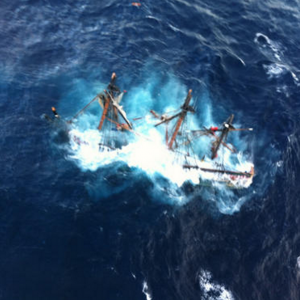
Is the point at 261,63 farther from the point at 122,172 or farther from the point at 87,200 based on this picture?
the point at 87,200

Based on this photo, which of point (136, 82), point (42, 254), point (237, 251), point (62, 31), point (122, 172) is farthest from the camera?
point (62, 31)

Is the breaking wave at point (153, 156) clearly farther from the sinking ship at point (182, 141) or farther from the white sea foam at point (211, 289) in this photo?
the white sea foam at point (211, 289)

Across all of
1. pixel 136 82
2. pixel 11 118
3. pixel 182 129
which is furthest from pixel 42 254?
pixel 136 82

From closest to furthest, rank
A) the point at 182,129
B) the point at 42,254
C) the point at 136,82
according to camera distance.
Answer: the point at 42,254 < the point at 182,129 < the point at 136,82

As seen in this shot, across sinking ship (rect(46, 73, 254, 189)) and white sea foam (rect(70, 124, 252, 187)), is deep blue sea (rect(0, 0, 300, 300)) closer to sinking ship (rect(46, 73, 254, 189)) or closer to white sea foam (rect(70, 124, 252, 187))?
white sea foam (rect(70, 124, 252, 187))

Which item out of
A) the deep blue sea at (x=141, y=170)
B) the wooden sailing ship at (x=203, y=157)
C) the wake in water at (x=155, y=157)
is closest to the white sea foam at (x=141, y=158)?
the wake in water at (x=155, y=157)

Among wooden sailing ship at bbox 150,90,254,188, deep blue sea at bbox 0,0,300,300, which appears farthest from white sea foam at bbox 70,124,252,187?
deep blue sea at bbox 0,0,300,300
